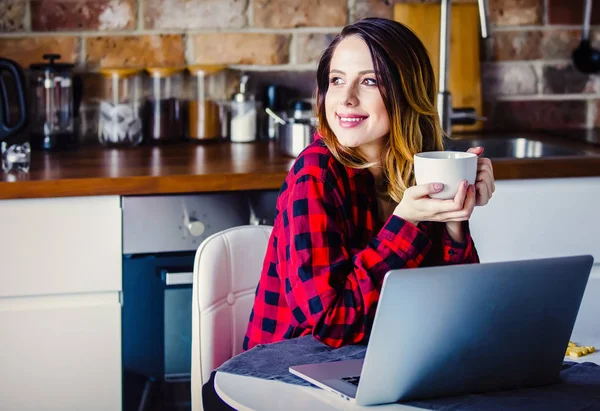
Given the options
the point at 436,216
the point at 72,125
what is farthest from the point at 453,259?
the point at 72,125

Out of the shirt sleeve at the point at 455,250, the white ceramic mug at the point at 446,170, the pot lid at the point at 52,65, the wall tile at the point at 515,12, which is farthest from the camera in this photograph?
the wall tile at the point at 515,12

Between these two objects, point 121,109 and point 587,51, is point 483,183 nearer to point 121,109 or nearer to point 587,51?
point 121,109

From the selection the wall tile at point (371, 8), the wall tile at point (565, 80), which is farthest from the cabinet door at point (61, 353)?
the wall tile at point (565, 80)

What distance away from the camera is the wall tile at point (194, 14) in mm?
2668

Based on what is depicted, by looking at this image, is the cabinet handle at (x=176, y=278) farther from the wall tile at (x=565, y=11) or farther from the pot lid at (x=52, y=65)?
the wall tile at (x=565, y=11)

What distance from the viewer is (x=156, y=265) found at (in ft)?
7.15

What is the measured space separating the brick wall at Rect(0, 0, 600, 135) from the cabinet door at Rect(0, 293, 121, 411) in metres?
0.74

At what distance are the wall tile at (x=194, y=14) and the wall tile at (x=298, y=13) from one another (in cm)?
5

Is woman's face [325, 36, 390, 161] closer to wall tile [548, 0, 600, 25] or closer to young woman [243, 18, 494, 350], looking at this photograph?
young woman [243, 18, 494, 350]

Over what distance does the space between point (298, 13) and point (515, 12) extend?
2.13 feet

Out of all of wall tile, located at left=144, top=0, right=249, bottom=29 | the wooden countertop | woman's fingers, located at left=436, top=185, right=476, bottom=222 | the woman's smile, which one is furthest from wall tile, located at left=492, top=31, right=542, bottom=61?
woman's fingers, located at left=436, top=185, right=476, bottom=222

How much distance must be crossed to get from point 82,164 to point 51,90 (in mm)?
317

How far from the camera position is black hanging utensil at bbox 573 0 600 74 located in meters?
2.89

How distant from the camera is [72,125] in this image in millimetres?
2529
